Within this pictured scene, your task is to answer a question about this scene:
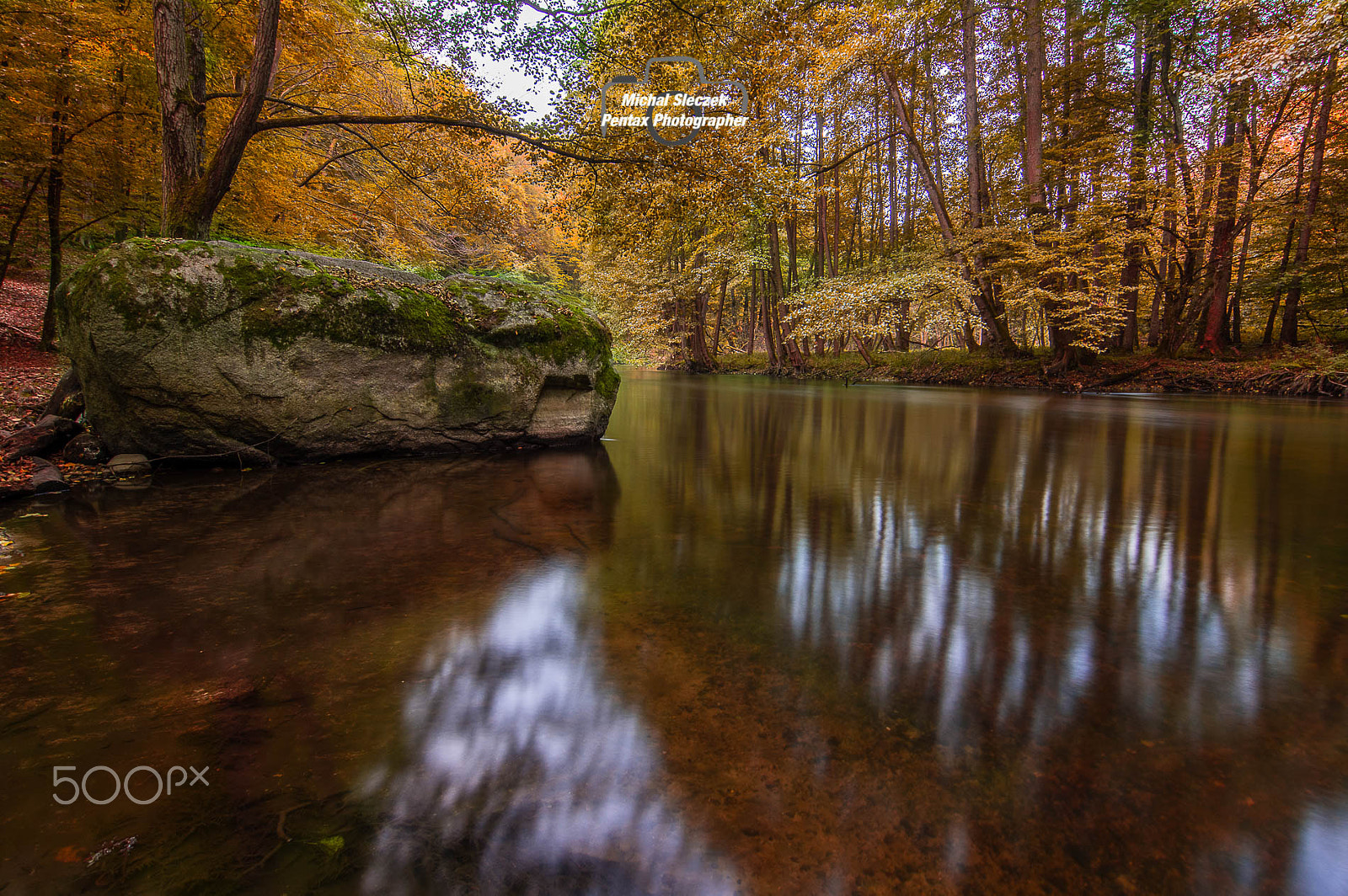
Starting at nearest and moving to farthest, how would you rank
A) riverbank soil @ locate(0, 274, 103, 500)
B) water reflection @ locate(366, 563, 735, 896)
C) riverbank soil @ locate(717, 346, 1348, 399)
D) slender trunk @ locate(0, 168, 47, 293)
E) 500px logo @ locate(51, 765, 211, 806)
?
water reflection @ locate(366, 563, 735, 896), 500px logo @ locate(51, 765, 211, 806), riverbank soil @ locate(0, 274, 103, 500), slender trunk @ locate(0, 168, 47, 293), riverbank soil @ locate(717, 346, 1348, 399)

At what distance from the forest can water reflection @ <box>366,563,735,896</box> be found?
5455 mm

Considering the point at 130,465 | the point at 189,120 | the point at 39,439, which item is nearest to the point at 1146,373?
the point at 189,120

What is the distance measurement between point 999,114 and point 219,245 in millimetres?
24160

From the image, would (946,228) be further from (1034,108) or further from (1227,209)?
(1227,209)

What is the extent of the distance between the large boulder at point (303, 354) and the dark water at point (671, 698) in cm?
97

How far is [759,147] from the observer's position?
9.51m

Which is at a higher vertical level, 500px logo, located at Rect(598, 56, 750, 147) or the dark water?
500px logo, located at Rect(598, 56, 750, 147)

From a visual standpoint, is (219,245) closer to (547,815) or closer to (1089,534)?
(547,815)

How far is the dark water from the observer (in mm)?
990

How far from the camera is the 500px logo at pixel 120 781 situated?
1094 millimetres

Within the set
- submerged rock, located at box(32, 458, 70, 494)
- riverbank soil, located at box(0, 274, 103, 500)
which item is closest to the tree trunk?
riverbank soil, located at box(0, 274, 103, 500)

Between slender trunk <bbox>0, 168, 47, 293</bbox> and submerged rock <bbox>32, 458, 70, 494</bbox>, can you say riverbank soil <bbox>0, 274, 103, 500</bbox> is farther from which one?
slender trunk <bbox>0, 168, 47, 293</bbox>

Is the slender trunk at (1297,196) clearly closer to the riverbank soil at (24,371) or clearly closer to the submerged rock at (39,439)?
the riverbank soil at (24,371)

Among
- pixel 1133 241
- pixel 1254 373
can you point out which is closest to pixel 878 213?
pixel 1133 241
